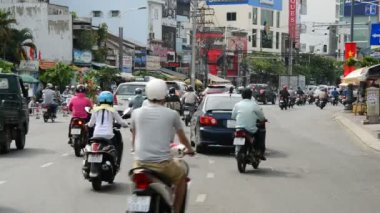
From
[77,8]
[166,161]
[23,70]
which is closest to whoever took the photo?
[166,161]

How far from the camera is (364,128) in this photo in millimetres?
28672

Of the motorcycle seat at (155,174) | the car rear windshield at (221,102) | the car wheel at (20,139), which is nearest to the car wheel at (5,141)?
the car wheel at (20,139)

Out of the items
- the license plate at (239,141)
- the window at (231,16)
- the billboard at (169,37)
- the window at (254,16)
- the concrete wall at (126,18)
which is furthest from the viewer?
the window at (231,16)

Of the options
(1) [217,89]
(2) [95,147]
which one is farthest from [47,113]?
(2) [95,147]

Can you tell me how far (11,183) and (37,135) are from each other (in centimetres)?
1153

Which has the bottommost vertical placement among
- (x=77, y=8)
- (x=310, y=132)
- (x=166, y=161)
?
(x=310, y=132)

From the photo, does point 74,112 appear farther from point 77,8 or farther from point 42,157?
point 77,8

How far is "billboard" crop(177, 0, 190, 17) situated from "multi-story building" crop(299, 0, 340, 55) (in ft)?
158

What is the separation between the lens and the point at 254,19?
121812 mm

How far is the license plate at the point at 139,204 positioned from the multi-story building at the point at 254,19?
10869 cm

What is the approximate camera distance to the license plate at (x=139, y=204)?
6.90m

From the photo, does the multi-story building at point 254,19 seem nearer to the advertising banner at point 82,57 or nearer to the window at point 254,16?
the window at point 254,16

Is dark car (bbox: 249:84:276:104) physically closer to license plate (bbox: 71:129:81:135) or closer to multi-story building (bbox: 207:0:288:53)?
license plate (bbox: 71:129:81:135)

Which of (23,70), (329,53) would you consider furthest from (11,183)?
(329,53)
